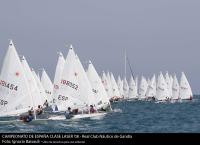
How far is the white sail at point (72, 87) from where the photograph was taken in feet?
207

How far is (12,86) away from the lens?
53.8 meters

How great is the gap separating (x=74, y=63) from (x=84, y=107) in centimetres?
519

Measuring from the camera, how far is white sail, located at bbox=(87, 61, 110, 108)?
77062 millimetres

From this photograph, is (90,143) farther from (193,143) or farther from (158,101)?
(158,101)

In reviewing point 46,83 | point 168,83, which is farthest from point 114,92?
point 46,83

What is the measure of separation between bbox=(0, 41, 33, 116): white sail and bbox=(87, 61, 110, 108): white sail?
22.2 meters

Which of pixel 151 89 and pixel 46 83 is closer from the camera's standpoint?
pixel 46 83

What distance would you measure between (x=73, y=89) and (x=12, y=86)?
1105 cm

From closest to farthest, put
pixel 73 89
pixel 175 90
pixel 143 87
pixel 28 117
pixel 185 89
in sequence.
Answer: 1. pixel 28 117
2. pixel 73 89
3. pixel 185 89
4. pixel 175 90
5. pixel 143 87

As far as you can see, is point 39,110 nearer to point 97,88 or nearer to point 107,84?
point 97,88

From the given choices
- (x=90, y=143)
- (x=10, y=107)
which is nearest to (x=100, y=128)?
(x=10, y=107)

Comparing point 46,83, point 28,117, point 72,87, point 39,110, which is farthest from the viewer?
point 46,83

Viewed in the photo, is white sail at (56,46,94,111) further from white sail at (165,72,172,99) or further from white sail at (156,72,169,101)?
white sail at (165,72,172,99)

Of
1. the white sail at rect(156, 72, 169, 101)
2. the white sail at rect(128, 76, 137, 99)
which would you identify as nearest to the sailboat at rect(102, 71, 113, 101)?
the white sail at rect(128, 76, 137, 99)
